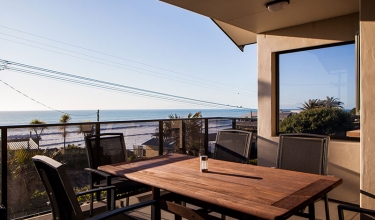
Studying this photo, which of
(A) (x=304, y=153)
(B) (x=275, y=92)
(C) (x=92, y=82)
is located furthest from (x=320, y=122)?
(C) (x=92, y=82)

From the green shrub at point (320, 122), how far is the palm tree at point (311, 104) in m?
0.05

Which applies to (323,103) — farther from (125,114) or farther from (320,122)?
(125,114)

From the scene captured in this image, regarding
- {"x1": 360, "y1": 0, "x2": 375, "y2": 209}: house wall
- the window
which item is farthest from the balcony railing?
{"x1": 360, "y1": 0, "x2": 375, "y2": 209}: house wall

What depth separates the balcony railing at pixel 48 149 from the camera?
9.60 feet

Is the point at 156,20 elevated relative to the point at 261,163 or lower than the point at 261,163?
A: elevated

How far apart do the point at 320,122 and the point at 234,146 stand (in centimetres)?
185

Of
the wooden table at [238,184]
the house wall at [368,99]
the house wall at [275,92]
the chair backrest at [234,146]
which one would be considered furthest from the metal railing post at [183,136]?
the house wall at [368,99]

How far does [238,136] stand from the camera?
9.58ft

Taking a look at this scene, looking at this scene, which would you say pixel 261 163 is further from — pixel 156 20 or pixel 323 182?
pixel 156 20

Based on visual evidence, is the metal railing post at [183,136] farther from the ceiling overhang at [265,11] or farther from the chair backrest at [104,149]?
the ceiling overhang at [265,11]

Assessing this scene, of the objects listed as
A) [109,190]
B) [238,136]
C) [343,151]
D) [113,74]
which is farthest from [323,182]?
[113,74]

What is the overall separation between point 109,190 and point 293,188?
133 cm

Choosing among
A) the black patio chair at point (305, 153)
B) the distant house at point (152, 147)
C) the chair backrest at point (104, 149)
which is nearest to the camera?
the black patio chair at point (305, 153)

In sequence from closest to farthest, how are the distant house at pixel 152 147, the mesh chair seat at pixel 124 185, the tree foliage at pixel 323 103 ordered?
the mesh chair seat at pixel 124 185
the tree foliage at pixel 323 103
the distant house at pixel 152 147
